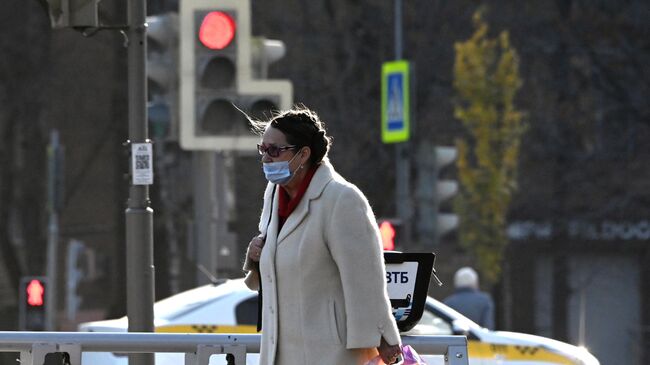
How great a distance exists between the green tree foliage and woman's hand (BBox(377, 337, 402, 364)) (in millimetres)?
22980

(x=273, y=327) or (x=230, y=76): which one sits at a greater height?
(x=230, y=76)

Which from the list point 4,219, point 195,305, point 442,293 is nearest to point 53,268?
point 4,219

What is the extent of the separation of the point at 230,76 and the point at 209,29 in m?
0.37

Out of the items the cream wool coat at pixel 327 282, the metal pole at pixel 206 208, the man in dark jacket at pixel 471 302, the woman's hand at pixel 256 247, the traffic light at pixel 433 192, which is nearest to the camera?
the cream wool coat at pixel 327 282

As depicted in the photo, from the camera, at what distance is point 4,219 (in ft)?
100

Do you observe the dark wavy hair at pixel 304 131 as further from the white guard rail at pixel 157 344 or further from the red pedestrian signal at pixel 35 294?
the red pedestrian signal at pixel 35 294

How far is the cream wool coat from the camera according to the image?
5.54 m

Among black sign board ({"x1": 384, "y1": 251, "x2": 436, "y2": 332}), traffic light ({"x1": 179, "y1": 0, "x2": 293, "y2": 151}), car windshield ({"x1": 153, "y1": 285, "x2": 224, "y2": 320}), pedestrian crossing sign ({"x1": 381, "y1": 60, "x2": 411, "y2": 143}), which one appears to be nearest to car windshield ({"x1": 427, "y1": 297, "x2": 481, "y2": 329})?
car windshield ({"x1": 153, "y1": 285, "x2": 224, "y2": 320})

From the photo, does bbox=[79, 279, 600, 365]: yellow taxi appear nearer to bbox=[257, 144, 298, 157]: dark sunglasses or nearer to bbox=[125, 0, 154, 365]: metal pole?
bbox=[125, 0, 154, 365]: metal pole

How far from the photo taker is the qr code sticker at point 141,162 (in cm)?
983

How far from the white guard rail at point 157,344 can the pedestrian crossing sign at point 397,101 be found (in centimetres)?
1534

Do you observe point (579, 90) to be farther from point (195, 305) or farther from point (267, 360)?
point (267, 360)

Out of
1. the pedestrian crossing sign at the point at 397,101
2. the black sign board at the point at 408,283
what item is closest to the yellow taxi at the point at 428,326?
the black sign board at the point at 408,283

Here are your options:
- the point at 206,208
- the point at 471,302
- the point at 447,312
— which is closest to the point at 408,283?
the point at 447,312
